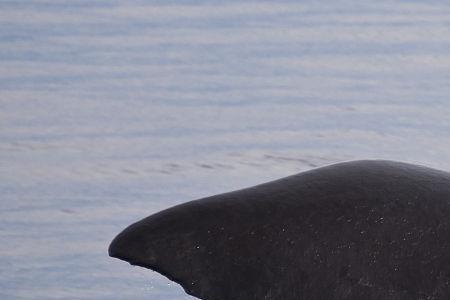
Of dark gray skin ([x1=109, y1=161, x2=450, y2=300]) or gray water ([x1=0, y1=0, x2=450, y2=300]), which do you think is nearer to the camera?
dark gray skin ([x1=109, y1=161, x2=450, y2=300])

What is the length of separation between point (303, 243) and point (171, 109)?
430 cm

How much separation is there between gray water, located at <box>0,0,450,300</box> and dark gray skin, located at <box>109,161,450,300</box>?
175 cm

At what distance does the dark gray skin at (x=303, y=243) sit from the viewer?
295 centimetres

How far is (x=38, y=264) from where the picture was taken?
200 inches

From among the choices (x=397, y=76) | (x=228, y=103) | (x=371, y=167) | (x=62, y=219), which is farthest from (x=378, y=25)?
(x=371, y=167)

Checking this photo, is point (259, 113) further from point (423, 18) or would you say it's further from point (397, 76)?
point (423, 18)

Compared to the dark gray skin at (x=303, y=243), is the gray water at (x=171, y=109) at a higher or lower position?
lower

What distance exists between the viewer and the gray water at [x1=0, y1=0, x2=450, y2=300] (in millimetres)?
5488

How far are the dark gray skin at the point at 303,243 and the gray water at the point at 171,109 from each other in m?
1.75

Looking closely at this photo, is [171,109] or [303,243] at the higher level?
[303,243]

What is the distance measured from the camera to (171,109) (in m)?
7.25

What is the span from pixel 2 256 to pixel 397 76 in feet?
11.4

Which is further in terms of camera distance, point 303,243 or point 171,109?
point 171,109

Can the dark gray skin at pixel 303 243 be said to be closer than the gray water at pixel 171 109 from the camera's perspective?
Yes
